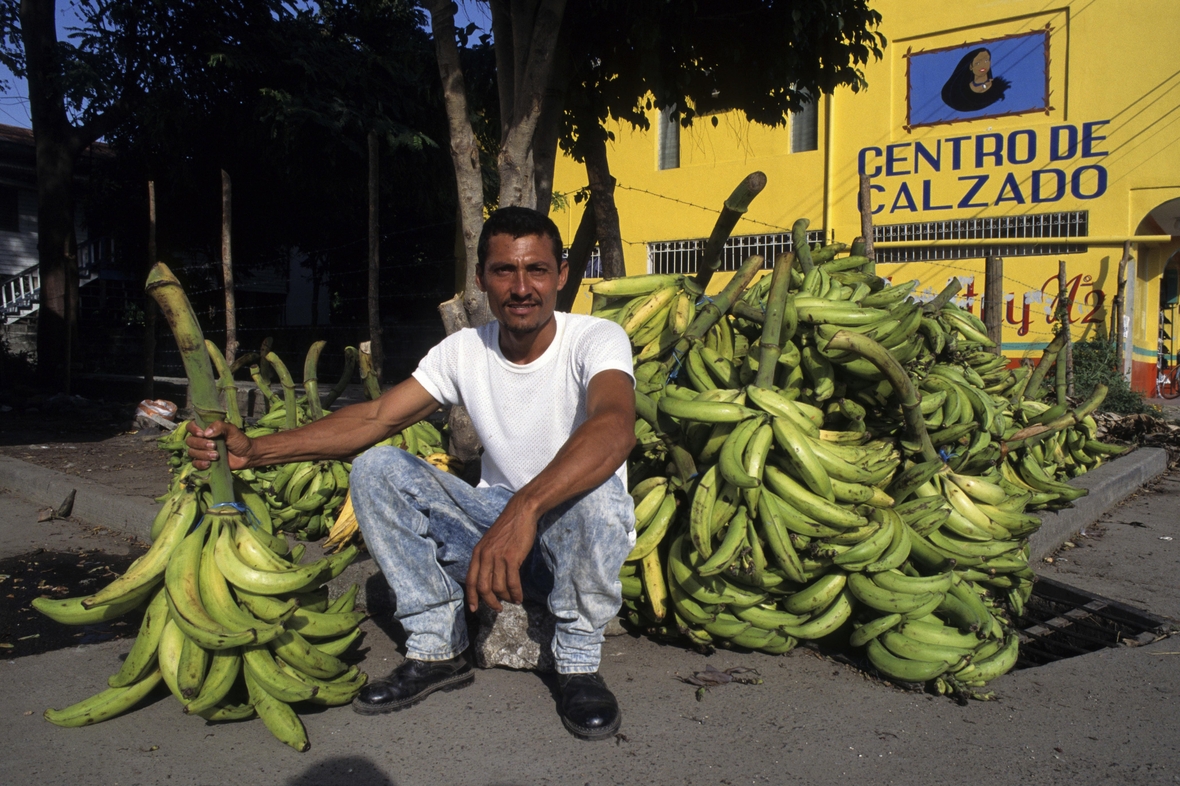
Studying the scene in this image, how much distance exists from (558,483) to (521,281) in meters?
0.73

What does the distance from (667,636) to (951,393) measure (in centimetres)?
157

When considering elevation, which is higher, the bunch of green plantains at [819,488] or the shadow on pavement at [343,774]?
the bunch of green plantains at [819,488]

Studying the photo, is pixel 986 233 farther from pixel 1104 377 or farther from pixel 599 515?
pixel 599 515

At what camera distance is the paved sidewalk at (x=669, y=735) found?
2217 mm

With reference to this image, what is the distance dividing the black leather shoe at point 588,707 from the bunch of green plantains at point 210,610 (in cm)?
68

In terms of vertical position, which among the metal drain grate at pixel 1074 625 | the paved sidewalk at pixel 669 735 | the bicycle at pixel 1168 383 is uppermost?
the bicycle at pixel 1168 383

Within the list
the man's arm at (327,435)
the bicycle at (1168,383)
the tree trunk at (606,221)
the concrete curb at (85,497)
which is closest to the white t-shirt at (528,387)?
the man's arm at (327,435)

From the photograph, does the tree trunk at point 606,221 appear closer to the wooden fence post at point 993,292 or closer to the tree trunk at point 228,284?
the tree trunk at point 228,284

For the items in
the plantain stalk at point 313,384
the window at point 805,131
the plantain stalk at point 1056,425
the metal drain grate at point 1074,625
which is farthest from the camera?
the window at point 805,131

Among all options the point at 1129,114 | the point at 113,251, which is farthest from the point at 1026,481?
the point at 113,251

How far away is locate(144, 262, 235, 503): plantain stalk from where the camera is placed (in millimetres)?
2225

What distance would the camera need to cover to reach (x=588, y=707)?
2453 millimetres

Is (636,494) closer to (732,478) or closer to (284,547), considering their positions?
(732,478)

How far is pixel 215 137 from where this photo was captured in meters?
14.7
